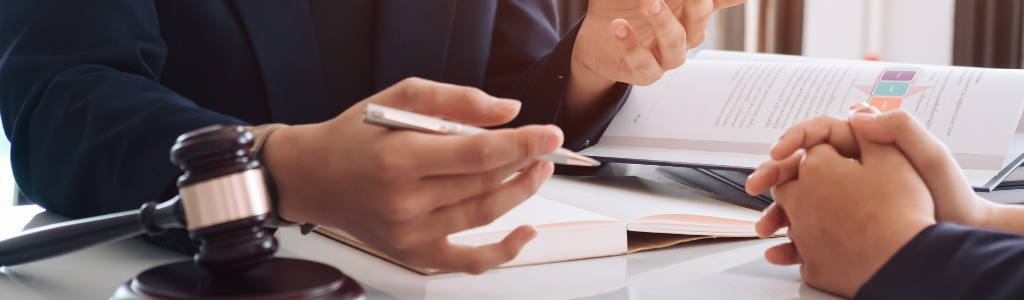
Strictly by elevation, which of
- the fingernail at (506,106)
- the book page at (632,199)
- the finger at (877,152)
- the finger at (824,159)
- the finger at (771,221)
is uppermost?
the fingernail at (506,106)

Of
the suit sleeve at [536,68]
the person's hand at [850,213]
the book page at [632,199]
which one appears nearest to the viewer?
the person's hand at [850,213]

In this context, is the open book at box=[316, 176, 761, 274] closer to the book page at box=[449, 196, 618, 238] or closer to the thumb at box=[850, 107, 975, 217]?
the book page at box=[449, 196, 618, 238]

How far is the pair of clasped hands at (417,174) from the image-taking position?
36cm

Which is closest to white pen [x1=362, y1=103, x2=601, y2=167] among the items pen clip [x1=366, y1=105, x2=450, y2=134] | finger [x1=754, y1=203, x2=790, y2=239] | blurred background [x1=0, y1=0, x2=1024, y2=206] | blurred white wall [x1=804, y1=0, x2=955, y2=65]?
pen clip [x1=366, y1=105, x2=450, y2=134]

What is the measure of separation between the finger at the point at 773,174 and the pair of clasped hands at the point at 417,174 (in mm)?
191

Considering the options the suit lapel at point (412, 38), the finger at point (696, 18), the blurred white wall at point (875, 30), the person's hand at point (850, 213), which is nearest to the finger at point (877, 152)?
the person's hand at point (850, 213)

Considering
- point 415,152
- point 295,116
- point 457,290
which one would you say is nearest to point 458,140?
point 415,152

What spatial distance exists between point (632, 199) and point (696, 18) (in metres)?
0.19

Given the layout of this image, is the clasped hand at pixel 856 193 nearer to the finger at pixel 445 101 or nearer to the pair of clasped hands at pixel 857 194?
the pair of clasped hands at pixel 857 194

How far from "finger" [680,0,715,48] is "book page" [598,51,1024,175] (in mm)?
114

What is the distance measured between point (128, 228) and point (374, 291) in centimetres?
15

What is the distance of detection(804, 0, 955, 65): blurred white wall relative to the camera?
2754 millimetres

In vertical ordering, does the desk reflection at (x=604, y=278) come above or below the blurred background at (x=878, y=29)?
above

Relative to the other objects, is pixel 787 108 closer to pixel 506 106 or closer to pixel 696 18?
pixel 696 18
